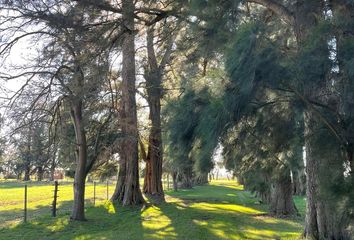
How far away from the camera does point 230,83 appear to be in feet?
17.2

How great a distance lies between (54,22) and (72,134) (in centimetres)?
1304

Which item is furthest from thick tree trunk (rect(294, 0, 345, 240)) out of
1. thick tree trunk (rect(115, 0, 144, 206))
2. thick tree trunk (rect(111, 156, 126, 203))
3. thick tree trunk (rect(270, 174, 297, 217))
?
thick tree trunk (rect(111, 156, 126, 203))

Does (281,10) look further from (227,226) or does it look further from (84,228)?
(84,228)

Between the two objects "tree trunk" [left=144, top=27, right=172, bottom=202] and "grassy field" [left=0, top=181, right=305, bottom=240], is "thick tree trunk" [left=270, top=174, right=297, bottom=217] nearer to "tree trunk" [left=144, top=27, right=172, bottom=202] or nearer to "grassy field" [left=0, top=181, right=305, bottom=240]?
"grassy field" [left=0, top=181, right=305, bottom=240]

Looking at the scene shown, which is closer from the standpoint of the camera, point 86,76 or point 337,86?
point 337,86

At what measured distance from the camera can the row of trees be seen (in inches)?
200

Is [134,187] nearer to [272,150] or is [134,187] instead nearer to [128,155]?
[128,155]

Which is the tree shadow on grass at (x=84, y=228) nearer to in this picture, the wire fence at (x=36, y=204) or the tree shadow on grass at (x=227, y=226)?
the wire fence at (x=36, y=204)

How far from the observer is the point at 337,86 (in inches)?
193

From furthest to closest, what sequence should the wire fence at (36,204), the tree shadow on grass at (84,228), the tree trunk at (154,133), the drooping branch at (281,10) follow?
the tree trunk at (154,133) → the wire fence at (36,204) → the tree shadow on grass at (84,228) → the drooping branch at (281,10)

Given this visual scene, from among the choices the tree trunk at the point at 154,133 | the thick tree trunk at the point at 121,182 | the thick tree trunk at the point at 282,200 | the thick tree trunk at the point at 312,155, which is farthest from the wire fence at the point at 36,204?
the thick tree trunk at the point at 312,155

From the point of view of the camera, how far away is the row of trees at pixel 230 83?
5.09m

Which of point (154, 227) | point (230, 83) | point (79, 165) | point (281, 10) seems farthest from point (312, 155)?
point (79, 165)

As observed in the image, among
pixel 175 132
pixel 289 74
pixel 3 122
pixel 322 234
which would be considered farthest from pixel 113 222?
pixel 289 74
